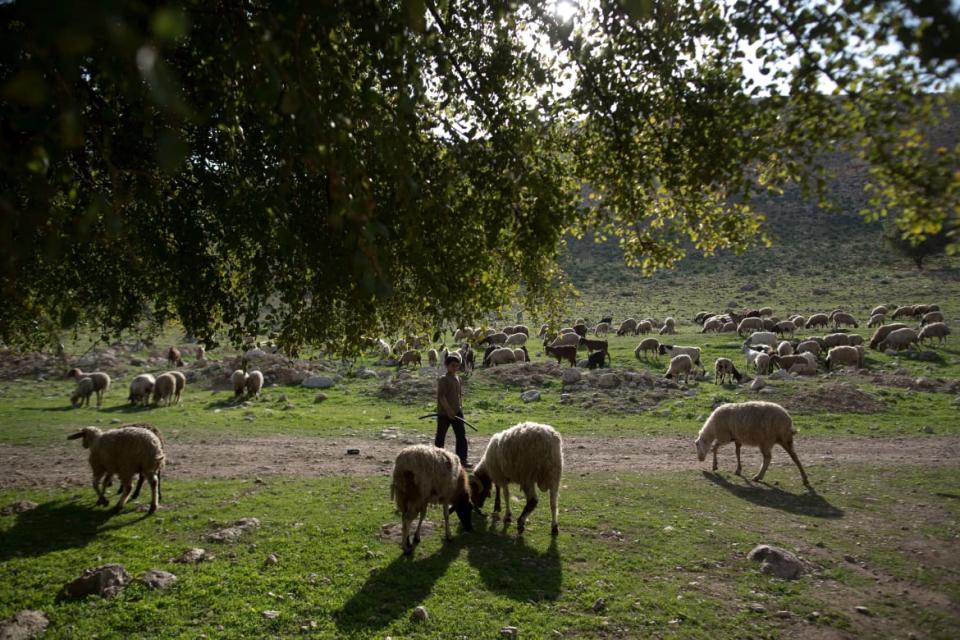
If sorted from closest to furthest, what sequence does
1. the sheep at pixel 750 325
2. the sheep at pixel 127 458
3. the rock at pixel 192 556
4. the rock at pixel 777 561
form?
the rock at pixel 777 561
the rock at pixel 192 556
the sheep at pixel 127 458
the sheep at pixel 750 325

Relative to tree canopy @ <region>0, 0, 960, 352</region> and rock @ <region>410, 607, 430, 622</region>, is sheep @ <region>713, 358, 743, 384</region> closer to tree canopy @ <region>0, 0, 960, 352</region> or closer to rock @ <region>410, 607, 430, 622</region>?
tree canopy @ <region>0, 0, 960, 352</region>

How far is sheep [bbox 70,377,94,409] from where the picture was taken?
20.6 meters

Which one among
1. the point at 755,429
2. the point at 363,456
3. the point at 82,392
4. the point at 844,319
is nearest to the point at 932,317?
the point at 844,319

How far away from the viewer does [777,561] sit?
699cm

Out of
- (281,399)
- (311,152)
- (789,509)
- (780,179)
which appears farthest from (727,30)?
(281,399)

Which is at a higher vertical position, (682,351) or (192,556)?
(682,351)

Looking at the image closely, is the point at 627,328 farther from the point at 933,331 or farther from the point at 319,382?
the point at 319,382

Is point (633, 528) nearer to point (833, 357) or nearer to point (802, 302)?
point (833, 357)

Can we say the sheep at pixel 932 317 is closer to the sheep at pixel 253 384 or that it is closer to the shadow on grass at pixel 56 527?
the sheep at pixel 253 384

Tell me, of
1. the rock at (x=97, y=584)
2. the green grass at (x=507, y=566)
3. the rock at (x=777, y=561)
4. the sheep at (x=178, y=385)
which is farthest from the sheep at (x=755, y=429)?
the sheep at (x=178, y=385)

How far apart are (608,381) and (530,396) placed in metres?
3.11

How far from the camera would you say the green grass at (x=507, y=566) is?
18.6ft

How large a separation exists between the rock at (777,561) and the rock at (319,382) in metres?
18.8

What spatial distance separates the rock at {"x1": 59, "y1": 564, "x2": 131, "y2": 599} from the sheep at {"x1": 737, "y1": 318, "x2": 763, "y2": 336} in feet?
113
